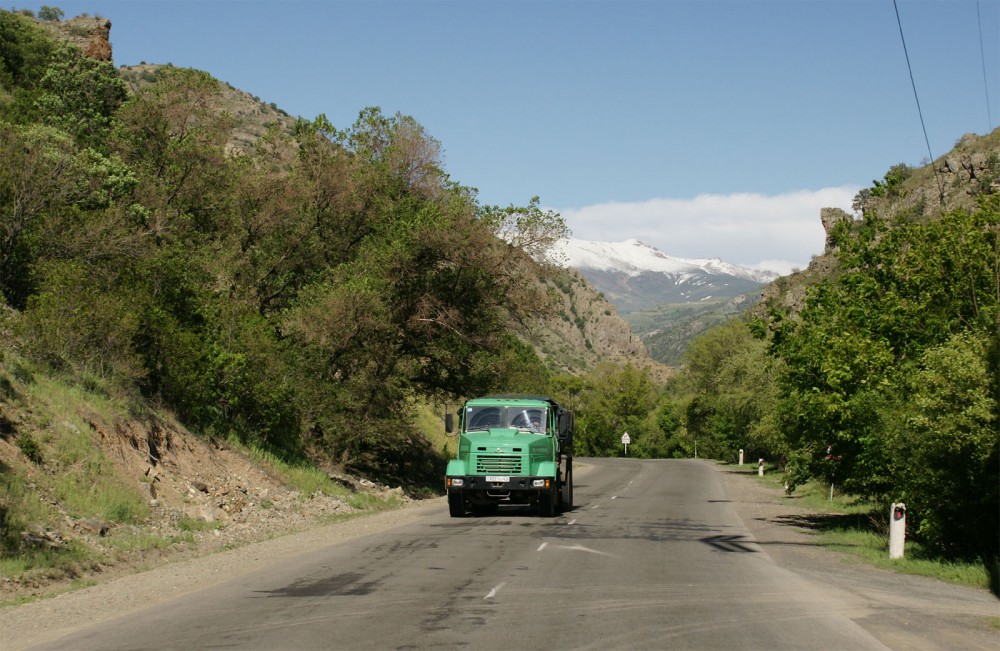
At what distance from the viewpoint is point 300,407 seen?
3194 centimetres

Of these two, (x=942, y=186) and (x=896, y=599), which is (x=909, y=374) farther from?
(x=942, y=186)

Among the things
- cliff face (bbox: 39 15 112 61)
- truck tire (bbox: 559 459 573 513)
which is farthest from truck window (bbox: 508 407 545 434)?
cliff face (bbox: 39 15 112 61)

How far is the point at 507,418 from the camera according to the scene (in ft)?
78.4

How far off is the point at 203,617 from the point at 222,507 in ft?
38.5

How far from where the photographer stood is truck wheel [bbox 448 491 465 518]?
23.9 m

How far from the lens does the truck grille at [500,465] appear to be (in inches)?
912

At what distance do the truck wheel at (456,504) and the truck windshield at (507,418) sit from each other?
1630mm

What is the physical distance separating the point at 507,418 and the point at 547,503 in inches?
91.2

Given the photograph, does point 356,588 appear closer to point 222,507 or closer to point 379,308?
point 222,507

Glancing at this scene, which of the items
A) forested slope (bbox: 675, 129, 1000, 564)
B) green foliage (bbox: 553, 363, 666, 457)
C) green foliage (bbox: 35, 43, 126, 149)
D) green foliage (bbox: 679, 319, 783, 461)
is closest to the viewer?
forested slope (bbox: 675, 129, 1000, 564)

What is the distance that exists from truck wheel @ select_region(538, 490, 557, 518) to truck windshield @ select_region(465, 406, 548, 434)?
60.7 inches

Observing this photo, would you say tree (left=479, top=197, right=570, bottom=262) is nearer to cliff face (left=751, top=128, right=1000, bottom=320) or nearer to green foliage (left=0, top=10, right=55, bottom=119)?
green foliage (left=0, top=10, right=55, bottom=119)

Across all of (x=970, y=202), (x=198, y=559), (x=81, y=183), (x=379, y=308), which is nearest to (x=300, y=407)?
(x=379, y=308)

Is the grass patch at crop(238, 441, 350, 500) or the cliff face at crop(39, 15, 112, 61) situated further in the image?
the cliff face at crop(39, 15, 112, 61)
